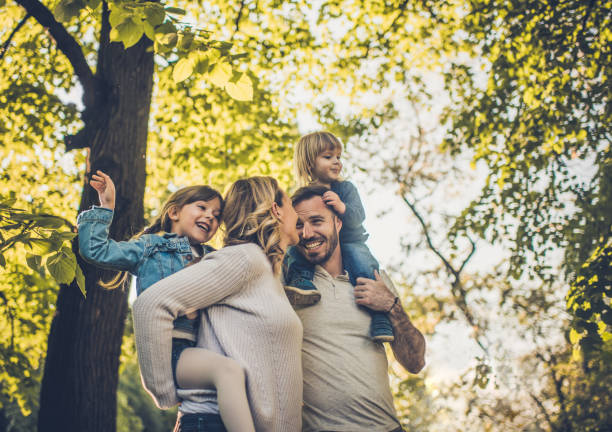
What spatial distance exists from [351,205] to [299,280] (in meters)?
1.03

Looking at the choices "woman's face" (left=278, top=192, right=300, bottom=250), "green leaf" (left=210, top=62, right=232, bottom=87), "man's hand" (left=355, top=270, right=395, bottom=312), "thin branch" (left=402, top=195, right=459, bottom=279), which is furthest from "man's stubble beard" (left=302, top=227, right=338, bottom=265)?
"thin branch" (left=402, top=195, right=459, bottom=279)

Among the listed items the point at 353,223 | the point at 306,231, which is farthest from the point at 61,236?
the point at 353,223

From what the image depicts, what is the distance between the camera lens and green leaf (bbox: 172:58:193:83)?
3.12 m

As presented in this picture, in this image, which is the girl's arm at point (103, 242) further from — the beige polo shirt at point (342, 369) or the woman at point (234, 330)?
the beige polo shirt at point (342, 369)

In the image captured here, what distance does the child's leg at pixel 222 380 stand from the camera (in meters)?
2.21

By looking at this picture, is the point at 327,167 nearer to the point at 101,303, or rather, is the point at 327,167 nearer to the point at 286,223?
the point at 286,223

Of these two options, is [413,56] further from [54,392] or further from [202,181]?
[54,392]

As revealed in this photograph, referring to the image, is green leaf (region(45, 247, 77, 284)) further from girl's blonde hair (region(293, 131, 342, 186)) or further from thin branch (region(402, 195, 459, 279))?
thin branch (region(402, 195, 459, 279))

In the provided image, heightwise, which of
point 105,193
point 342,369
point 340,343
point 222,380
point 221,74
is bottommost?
point 222,380

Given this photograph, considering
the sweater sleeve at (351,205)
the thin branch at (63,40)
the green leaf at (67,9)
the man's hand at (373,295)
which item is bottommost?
the man's hand at (373,295)

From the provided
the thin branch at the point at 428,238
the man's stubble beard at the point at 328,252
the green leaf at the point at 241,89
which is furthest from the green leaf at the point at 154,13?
the thin branch at the point at 428,238

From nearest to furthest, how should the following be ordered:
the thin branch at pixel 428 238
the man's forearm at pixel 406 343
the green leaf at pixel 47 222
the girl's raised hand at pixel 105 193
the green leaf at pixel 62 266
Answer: the green leaf at pixel 47 222, the green leaf at pixel 62 266, the girl's raised hand at pixel 105 193, the man's forearm at pixel 406 343, the thin branch at pixel 428 238

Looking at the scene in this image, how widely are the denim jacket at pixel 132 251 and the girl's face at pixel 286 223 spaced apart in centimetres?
61

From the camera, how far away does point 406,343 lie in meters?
3.32
